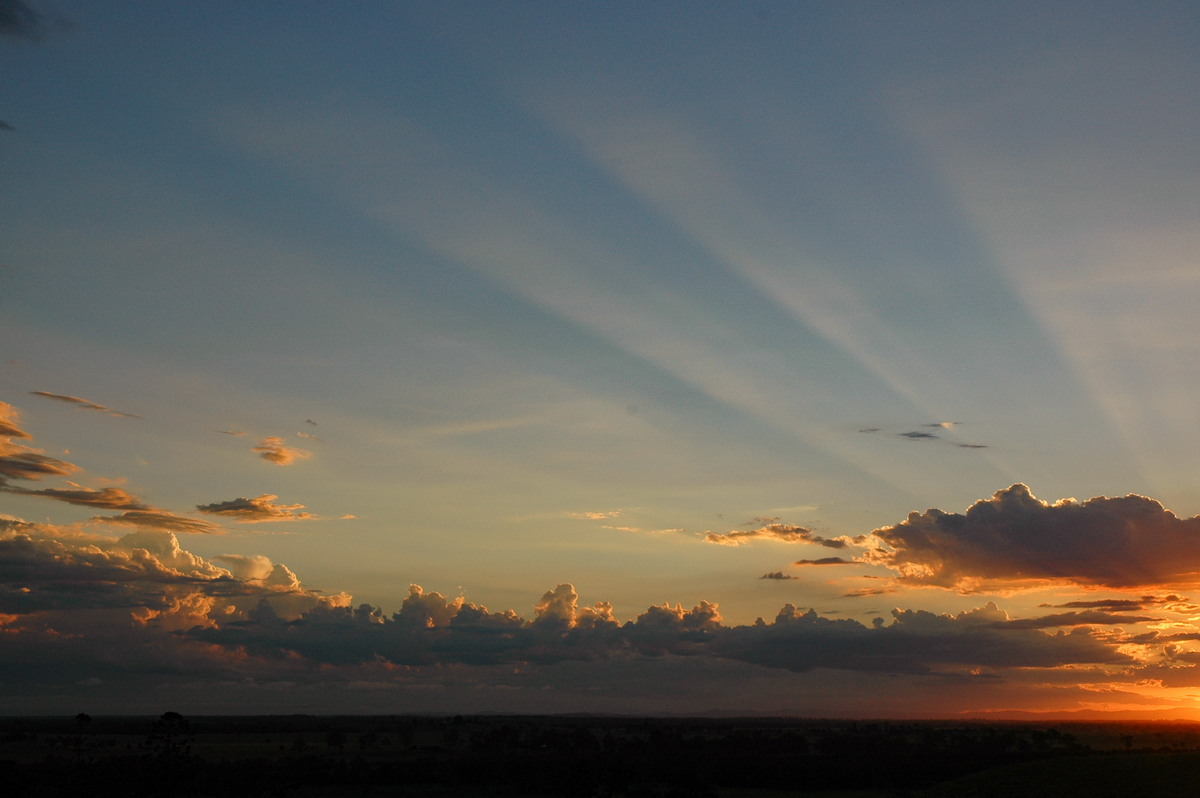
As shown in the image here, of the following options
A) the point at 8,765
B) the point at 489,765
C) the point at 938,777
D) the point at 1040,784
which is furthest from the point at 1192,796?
the point at 8,765

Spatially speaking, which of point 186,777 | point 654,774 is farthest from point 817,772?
point 186,777

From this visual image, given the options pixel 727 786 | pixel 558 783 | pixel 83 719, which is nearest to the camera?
pixel 83 719

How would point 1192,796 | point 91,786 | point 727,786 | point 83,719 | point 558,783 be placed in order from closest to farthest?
point 1192,796
point 91,786
point 83,719
point 558,783
point 727,786

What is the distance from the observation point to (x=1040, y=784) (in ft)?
298

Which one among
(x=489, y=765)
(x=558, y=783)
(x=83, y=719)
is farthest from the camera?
(x=489, y=765)

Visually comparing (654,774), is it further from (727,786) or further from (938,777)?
(938,777)

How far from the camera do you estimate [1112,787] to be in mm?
85375

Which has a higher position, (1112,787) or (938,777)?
(1112,787)

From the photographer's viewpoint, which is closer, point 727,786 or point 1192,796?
point 1192,796

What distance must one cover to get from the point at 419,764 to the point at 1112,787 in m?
123

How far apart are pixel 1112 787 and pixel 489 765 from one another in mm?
109654

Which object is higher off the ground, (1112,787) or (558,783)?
(1112,787)

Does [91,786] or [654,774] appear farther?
[654,774]

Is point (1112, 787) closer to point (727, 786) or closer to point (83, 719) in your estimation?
point (727, 786)
